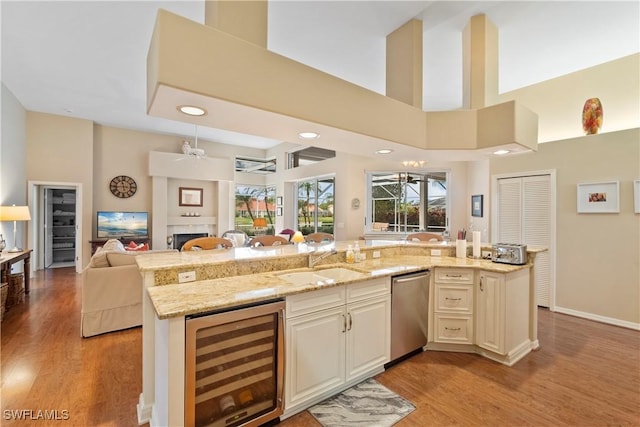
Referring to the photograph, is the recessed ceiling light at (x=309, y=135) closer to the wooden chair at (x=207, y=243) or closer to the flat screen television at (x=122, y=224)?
the wooden chair at (x=207, y=243)

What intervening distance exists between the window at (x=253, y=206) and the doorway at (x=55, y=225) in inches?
150

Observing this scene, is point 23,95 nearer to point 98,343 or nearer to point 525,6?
point 98,343

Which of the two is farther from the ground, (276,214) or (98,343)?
(276,214)

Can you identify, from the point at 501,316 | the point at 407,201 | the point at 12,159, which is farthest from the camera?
the point at 407,201

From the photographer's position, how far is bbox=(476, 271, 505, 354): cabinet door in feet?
9.14

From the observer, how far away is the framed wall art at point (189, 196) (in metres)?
8.22

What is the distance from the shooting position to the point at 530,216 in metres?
4.56

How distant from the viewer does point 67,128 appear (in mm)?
6531

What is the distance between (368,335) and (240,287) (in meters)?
1.17

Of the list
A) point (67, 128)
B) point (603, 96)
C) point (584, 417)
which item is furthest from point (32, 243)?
point (603, 96)

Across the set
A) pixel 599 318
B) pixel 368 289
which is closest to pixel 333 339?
pixel 368 289

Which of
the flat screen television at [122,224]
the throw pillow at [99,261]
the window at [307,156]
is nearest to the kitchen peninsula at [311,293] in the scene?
the throw pillow at [99,261]

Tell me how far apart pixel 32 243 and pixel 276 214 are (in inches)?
221

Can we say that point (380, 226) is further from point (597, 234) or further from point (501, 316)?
point (501, 316)
